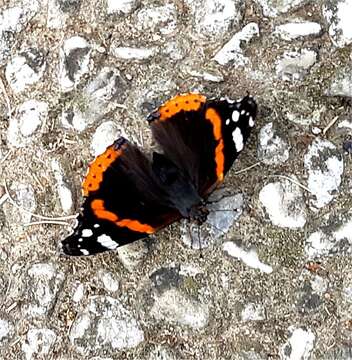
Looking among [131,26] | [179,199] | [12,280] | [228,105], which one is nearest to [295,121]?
[228,105]

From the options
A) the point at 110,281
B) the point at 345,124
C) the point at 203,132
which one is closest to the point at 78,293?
the point at 110,281

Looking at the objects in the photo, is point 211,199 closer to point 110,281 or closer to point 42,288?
point 110,281

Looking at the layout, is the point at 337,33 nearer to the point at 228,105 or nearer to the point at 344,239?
the point at 228,105

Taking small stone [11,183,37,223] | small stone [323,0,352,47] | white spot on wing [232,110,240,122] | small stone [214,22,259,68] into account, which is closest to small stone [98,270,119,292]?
small stone [11,183,37,223]

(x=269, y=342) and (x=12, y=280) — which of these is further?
(x=12, y=280)

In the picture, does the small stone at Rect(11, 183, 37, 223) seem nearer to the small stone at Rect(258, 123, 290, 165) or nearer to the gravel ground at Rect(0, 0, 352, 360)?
the gravel ground at Rect(0, 0, 352, 360)
